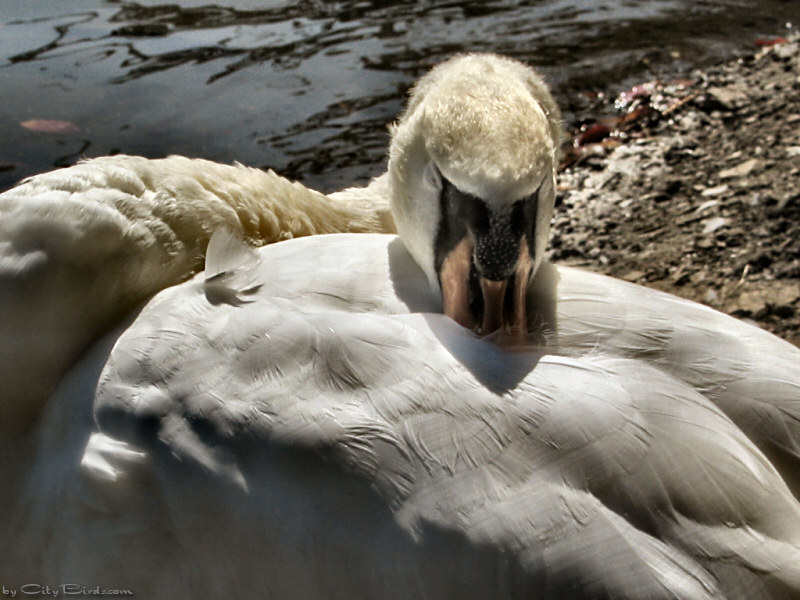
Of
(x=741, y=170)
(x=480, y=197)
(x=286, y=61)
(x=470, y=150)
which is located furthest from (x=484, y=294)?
(x=286, y=61)

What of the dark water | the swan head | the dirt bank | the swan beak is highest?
the swan head

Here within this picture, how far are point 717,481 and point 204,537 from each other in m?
0.90

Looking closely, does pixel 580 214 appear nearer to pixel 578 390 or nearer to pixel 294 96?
pixel 294 96

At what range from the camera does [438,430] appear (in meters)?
1.51

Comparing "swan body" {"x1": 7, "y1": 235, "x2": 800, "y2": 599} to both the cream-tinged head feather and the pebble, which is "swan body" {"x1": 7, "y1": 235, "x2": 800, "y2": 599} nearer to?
the cream-tinged head feather

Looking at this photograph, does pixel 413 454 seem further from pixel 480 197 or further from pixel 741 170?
pixel 741 170

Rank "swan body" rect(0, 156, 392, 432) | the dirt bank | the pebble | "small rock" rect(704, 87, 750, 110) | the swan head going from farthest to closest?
"small rock" rect(704, 87, 750, 110) → the pebble → the dirt bank → "swan body" rect(0, 156, 392, 432) → the swan head

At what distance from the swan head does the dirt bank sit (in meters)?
1.77

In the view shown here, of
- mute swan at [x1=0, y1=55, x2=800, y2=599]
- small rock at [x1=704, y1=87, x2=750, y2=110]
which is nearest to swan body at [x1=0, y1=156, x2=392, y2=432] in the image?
mute swan at [x1=0, y1=55, x2=800, y2=599]

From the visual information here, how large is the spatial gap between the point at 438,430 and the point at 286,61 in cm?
544

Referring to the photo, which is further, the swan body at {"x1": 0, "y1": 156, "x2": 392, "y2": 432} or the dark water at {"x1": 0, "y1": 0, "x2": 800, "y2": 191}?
the dark water at {"x1": 0, "y1": 0, "x2": 800, "y2": 191}

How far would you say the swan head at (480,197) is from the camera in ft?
5.42

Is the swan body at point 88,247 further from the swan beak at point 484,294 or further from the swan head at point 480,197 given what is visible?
the swan beak at point 484,294

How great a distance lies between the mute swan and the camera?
1455 millimetres
